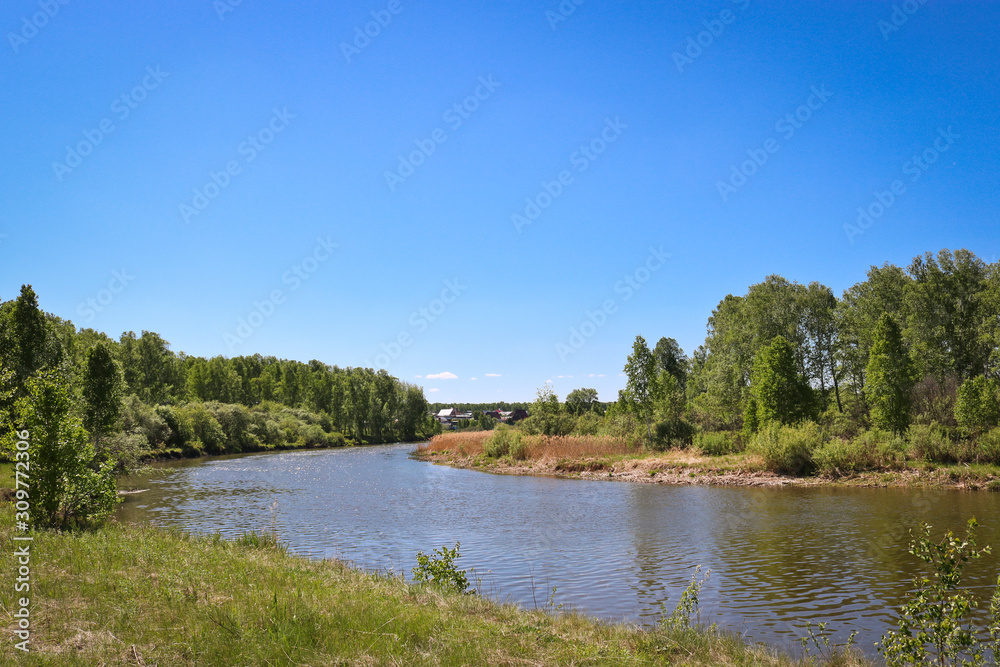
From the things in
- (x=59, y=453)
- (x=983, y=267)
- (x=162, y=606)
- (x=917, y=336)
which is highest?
(x=983, y=267)

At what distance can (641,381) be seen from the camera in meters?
50.1

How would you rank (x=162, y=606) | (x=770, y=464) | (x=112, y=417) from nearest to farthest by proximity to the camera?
(x=162, y=606) → (x=112, y=417) → (x=770, y=464)

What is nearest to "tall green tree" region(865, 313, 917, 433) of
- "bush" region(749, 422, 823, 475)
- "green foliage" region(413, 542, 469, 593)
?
"bush" region(749, 422, 823, 475)

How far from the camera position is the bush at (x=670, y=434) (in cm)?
4722

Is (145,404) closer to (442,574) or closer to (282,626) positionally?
(442,574)

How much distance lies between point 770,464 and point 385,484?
2569cm

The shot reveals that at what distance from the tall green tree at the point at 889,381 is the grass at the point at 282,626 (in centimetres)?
3458

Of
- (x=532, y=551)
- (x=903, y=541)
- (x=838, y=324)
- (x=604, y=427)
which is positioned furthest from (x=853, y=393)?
(x=532, y=551)

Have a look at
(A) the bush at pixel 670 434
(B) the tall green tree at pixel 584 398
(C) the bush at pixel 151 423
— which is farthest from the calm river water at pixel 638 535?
(B) the tall green tree at pixel 584 398

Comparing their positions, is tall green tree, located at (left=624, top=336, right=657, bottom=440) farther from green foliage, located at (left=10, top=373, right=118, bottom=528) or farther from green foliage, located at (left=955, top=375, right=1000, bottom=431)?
green foliage, located at (left=10, top=373, right=118, bottom=528)

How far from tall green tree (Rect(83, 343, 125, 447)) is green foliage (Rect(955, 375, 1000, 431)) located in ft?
157

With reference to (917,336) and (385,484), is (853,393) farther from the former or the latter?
(385,484)

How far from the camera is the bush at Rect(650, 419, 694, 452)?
1859 inches

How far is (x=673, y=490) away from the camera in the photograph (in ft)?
109
